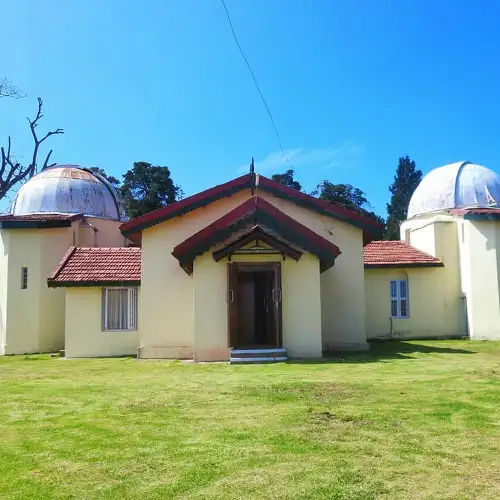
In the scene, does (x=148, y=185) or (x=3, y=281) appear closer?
(x=3, y=281)

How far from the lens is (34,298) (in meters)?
18.6

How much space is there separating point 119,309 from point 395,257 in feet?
36.0

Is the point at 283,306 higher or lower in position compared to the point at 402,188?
lower

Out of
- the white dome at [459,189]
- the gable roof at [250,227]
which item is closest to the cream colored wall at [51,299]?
the gable roof at [250,227]

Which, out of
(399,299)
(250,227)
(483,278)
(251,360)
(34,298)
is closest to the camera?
(251,360)

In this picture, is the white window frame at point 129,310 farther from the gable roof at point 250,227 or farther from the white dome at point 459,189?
the white dome at point 459,189

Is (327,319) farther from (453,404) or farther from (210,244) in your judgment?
(453,404)

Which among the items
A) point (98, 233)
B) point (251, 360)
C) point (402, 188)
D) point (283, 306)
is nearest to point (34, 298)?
point (98, 233)

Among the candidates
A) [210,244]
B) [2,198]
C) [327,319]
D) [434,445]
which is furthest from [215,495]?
[2,198]

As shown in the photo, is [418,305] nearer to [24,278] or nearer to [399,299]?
[399,299]

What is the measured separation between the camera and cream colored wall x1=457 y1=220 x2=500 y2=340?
1889cm

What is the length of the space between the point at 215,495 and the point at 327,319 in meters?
12.0

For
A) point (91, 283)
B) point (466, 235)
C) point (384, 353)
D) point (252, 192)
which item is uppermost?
point (252, 192)

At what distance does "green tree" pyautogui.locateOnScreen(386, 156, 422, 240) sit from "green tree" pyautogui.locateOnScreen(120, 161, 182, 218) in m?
25.6
